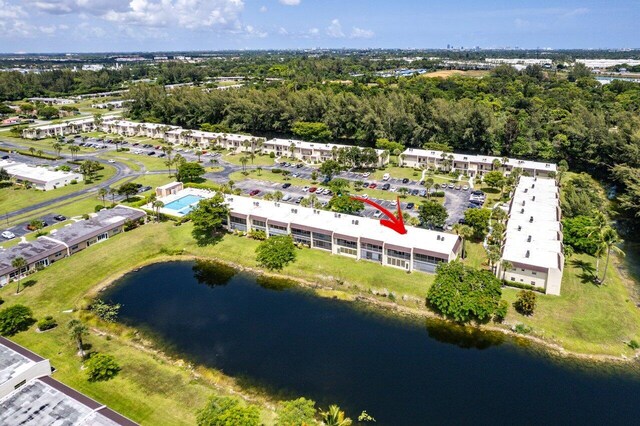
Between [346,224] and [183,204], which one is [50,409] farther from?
[183,204]

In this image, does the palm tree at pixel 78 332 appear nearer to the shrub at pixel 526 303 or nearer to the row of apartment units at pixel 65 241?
the row of apartment units at pixel 65 241

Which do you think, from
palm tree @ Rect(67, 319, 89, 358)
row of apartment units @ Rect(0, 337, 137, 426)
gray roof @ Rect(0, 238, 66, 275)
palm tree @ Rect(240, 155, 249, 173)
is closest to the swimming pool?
palm tree @ Rect(240, 155, 249, 173)

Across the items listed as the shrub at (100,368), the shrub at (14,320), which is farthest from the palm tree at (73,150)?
the shrub at (100,368)

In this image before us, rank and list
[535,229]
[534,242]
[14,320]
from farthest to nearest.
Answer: [535,229] → [534,242] → [14,320]

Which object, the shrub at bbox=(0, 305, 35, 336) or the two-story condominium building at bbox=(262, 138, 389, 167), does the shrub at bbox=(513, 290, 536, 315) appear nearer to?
the shrub at bbox=(0, 305, 35, 336)

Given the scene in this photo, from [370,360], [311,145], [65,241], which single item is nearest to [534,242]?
[370,360]

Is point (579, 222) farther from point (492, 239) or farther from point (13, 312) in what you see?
point (13, 312)
